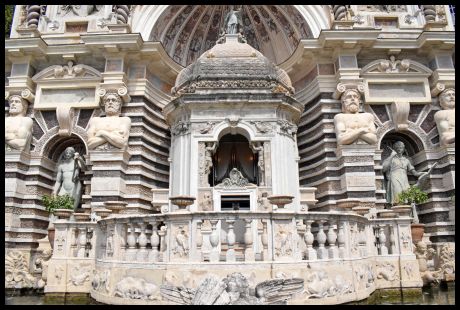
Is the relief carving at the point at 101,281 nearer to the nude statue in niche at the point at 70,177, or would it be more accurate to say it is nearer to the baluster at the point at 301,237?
the baluster at the point at 301,237

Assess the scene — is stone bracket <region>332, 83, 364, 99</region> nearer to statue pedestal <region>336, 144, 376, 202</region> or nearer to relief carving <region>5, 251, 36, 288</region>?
statue pedestal <region>336, 144, 376, 202</region>

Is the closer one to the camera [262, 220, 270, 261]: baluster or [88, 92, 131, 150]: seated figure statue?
[262, 220, 270, 261]: baluster

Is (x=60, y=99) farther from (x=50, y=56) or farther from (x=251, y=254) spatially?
(x=251, y=254)

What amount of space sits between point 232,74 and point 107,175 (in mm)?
5804

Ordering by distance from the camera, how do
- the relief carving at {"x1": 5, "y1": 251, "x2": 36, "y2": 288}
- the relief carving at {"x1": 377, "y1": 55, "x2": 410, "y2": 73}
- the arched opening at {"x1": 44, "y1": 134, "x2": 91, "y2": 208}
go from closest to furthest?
the relief carving at {"x1": 5, "y1": 251, "x2": 36, "y2": 288}
the arched opening at {"x1": 44, "y1": 134, "x2": 91, "y2": 208}
the relief carving at {"x1": 377, "y1": 55, "x2": 410, "y2": 73}

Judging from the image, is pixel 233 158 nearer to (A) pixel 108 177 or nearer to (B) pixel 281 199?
(A) pixel 108 177

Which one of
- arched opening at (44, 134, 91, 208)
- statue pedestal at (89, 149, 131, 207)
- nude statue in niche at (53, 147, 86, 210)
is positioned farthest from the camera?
arched opening at (44, 134, 91, 208)

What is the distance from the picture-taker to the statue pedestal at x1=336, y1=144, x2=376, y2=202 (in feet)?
44.2

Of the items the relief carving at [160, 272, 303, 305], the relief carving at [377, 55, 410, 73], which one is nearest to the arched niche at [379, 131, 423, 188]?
the relief carving at [377, 55, 410, 73]

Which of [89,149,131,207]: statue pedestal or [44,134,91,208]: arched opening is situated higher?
[44,134,91,208]: arched opening

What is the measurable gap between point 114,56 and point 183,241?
10.2 m

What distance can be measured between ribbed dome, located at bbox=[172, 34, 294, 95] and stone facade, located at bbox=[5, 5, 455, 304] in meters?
0.06

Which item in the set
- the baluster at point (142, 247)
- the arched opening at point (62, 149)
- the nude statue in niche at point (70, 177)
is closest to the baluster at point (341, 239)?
the baluster at point (142, 247)

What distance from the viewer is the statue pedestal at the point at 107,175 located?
44.7 ft
